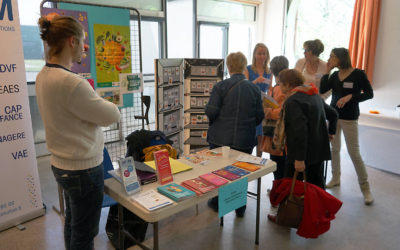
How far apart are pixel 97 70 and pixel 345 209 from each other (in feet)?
8.51

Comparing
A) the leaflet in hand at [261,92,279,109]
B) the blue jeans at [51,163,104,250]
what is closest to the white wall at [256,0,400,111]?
the leaflet in hand at [261,92,279,109]

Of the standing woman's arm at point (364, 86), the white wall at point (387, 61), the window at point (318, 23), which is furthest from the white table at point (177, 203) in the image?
the window at point (318, 23)

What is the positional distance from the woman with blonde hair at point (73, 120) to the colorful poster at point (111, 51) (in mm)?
1384

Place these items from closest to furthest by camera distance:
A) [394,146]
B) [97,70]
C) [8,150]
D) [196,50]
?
[8,150]
[97,70]
[394,146]
[196,50]

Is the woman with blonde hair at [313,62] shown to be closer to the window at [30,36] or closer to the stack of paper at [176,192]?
the stack of paper at [176,192]

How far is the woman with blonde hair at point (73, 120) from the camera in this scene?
4.31ft

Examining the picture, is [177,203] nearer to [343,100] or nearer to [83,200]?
[83,200]

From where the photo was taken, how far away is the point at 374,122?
384 centimetres

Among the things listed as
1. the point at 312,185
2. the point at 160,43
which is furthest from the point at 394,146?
the point at 160,43

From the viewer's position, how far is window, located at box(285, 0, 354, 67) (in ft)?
17.2

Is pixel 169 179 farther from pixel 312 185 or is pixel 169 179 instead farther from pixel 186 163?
pixel 312 185

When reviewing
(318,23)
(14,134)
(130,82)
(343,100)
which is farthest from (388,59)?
(14,134)

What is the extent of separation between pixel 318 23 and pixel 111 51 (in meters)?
4.25

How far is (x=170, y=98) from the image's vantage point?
3.43 m
